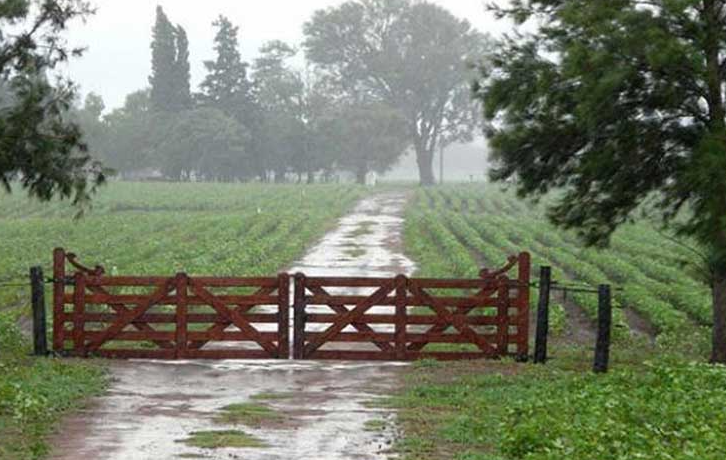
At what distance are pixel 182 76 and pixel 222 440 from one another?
356 feet

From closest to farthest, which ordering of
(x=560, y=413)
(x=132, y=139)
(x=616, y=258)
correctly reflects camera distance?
(x=560, y=413)
(x=616, y=258)
(x=132, y=139)

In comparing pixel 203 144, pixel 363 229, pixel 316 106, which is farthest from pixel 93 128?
pixel 363 229

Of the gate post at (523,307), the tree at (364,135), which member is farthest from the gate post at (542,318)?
the tree at (364,135)

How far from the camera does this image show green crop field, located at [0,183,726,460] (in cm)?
1220

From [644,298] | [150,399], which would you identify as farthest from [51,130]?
[644,298]

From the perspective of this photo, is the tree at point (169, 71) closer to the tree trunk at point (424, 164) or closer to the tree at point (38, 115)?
the tree trunk at point (424, 164)

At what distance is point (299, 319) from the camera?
19.6 m

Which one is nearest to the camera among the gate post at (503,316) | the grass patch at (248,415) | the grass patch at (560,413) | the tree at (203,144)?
the grass patch at (560,413)

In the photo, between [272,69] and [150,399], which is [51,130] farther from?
[272,69]

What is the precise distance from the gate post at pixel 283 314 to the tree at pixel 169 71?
325 ft

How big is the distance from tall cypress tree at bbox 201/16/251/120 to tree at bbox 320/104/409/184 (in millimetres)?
9167

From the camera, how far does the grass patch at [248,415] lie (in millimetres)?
13977

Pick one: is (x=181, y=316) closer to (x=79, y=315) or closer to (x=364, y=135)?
(x=79, y=315)

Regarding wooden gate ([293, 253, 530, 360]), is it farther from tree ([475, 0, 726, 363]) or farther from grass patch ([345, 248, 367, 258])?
grass patch ([345, 248, 367, 258])
